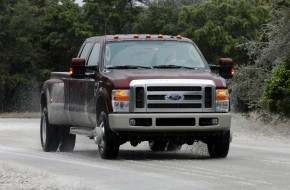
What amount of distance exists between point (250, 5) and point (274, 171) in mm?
61846

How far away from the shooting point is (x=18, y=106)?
73.9 m

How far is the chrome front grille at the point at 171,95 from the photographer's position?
51.3 feet

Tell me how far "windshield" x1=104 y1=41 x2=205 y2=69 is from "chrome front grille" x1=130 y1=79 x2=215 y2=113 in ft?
3.64

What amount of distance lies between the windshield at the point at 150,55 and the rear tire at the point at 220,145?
1348mm

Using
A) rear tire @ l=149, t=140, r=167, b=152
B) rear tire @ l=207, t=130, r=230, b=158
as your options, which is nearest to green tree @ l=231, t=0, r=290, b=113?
rear tire @ l=149, t=140, r=167, b=152

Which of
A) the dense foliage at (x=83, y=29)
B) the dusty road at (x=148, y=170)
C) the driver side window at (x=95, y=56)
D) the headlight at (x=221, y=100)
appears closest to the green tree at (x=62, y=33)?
the dense foliage at (x=83, y=29)

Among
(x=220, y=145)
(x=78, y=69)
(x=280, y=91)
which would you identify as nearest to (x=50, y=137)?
(x=78, y=69)

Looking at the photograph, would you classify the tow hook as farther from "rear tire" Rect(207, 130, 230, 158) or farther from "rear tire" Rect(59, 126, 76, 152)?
"rear tire" Rect(59, 126, 76, 152)

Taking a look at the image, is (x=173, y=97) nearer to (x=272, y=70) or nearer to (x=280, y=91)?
(x=280, y=91)

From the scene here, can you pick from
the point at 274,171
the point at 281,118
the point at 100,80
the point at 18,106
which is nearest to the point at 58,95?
the point at 100,80

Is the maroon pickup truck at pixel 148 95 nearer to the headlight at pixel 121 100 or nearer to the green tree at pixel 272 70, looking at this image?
the headlight at pixel 121 100

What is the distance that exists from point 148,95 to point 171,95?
14.2 inches

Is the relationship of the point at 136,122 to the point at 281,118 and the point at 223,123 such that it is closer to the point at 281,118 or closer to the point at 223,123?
the point at 223,123

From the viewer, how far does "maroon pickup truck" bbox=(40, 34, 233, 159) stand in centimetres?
1562
